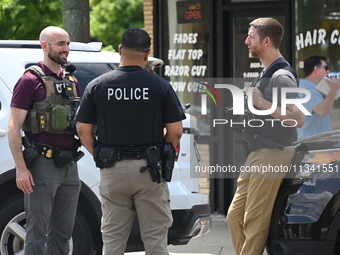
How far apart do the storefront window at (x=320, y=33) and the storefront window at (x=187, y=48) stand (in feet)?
3.90

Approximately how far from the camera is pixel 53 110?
553cm

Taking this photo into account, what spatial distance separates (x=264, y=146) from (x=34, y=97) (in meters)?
1.75

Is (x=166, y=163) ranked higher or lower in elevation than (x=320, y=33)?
lower

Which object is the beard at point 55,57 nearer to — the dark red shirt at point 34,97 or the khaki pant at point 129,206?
the dark red shirt at point 34,97

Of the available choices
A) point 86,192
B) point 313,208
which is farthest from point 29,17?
point 313,208

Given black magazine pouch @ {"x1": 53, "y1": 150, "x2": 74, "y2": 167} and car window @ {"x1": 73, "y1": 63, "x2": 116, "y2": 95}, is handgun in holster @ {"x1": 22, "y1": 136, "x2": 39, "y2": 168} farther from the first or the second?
car window @ {"x1": 73, "y1": 63, "x2": 116, "y2": 95}

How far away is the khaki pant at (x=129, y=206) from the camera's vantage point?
495cm

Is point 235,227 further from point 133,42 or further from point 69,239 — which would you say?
point 133,42

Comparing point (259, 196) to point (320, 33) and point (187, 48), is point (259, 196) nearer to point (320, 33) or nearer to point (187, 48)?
point (320, 33)

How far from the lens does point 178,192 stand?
6070 millimetres

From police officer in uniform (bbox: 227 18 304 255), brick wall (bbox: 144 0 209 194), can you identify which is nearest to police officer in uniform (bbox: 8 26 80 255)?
police officer in uniform (bbox: 227 18 304 255)

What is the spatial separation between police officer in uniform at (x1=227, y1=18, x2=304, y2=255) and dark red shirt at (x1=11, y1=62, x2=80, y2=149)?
1.38 m

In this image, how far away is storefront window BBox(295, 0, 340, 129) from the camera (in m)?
8.98

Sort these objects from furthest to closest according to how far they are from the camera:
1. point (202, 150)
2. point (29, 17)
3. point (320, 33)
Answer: point (29, 17) → point (202, 150) → point (320, 33)
